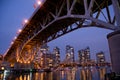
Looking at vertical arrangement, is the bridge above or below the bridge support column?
above

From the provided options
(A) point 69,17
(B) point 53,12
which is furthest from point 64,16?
(B) point 53,12

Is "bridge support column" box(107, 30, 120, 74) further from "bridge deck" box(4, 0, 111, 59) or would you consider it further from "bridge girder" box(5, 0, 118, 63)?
"bridge deck" box(4, 0, 111, 59)

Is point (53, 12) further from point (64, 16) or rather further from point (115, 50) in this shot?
point (115, 50)

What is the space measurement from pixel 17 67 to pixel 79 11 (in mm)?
29108

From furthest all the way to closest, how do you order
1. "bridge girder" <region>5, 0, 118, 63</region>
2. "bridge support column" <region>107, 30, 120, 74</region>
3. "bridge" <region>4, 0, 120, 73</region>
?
"bridge girder" <region>5, 0, 118, 63</region> < "bridge" <region>4, 0, 120, 73</region> < "bridge support column" <region>107, 30, 120, 74</region>

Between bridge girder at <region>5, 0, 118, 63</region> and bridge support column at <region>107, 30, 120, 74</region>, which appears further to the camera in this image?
bridge girder at <region>5, 0, 118, 63</region>

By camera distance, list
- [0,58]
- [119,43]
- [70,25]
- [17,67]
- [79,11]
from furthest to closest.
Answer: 1. [0,58]
2. [17,67]
3. [70,25]
4. [79,11]
5. [119,43]

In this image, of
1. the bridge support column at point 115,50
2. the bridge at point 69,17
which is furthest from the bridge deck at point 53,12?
the bridge support column at point 115,50

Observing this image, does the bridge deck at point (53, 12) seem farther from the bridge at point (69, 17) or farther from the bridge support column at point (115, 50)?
the bridge support column at point (115, 50)

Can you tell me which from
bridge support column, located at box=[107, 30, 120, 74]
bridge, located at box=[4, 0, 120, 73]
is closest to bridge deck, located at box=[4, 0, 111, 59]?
bridge, located at box=[4, 0, 120, 73]

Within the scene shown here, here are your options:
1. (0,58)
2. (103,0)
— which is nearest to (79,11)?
(103,0)

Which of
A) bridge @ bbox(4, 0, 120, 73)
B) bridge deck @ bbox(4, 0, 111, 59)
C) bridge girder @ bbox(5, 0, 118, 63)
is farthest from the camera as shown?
bridge deck @ bbox(4, 0, 111, 59)

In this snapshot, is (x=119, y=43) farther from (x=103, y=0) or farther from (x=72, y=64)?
(x=72, y=64)

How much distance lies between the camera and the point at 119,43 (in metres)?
8.38
